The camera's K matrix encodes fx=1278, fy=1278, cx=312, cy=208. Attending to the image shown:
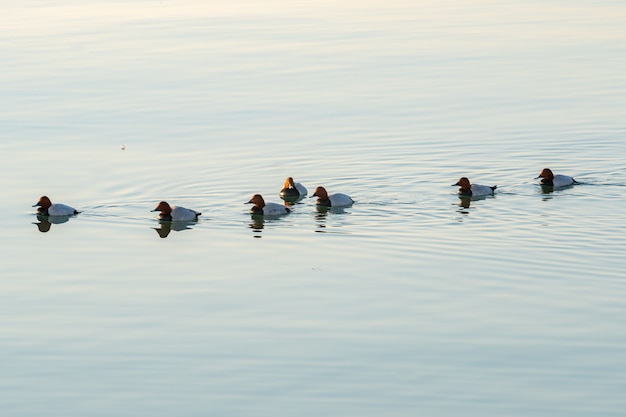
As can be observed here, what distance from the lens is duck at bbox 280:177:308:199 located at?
2302 cm

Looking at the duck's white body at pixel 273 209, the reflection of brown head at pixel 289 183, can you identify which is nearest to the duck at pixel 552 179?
the reflection of brown head at pixel 289 183

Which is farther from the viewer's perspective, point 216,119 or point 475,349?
point 216,119

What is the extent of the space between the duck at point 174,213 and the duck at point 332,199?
2.24 metres

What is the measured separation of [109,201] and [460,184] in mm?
6226

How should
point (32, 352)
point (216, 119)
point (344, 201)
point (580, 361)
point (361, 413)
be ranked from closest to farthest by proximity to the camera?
point (361, 413) → point (580, 361) → point (32, 352) → point (344, 201) → point (216, 119)

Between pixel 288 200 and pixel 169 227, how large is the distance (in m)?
2.84

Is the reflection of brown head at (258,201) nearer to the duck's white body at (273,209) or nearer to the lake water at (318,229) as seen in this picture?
the duck's white body at (273,209)

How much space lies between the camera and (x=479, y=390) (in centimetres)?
1333

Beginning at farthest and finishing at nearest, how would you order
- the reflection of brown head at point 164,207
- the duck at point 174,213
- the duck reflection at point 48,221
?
the duck reflection at point 48,221
the reflection of brown head at point 164,207
the duck at point 174,213

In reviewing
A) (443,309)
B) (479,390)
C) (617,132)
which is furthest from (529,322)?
(617,132)

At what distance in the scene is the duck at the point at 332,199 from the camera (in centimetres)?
2206

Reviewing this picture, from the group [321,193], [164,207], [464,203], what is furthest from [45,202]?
[464,203]

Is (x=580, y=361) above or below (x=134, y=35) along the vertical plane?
below

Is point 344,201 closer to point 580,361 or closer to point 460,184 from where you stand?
point 460,184
